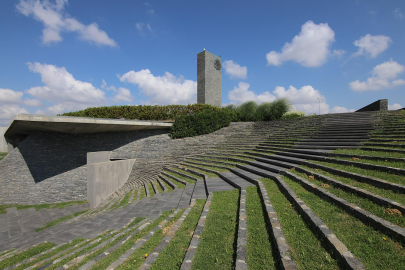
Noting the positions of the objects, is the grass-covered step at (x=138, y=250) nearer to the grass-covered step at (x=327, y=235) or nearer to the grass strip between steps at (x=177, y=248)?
the grass strip between steps at (x=177, y=248)

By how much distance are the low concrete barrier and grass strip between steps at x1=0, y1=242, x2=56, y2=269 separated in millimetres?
4821

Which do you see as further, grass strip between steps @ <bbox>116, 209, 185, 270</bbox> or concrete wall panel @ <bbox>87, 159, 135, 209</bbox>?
concrete wall panel @ <bbox>87, 159, 135, 209</bbox>

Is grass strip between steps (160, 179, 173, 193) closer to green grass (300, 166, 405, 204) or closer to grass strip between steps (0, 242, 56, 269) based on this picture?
grass strip between steps (0, 242, 56, 269)

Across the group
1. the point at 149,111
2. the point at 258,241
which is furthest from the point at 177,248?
the point at 149,111

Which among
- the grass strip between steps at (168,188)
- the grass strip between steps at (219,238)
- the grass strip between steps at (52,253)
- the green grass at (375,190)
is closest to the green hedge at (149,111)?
the grass strip between steps at (168,188)

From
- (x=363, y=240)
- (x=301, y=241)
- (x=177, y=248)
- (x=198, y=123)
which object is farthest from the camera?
(x=198, y=123)

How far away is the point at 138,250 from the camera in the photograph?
10.5 feet

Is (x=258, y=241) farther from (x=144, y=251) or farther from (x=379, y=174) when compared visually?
(x=379, y=174)

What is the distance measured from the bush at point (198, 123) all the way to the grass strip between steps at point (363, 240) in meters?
12.3

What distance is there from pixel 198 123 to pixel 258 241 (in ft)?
43.3

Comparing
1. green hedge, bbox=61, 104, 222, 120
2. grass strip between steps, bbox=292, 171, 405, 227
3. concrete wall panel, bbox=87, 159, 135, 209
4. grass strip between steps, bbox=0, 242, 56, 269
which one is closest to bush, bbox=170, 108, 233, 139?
green hedge, bbox=61, 104, 222, 120

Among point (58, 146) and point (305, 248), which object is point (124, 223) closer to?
point (305, 248)

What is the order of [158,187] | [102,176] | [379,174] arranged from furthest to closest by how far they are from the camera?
[102,176] < [158,187] < [379,174]

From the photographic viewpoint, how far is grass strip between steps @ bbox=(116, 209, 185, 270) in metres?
2.81
